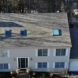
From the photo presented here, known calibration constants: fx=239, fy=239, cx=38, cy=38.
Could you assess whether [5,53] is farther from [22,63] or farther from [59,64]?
[59,64]

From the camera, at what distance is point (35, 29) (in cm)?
3469

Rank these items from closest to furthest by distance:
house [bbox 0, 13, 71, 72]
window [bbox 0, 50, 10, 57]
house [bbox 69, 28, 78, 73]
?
house [bbox 0, 13, 71, 72] → window [bbox 0, 50, 10, 57] → house [bbox 69, 28, 78, 73]

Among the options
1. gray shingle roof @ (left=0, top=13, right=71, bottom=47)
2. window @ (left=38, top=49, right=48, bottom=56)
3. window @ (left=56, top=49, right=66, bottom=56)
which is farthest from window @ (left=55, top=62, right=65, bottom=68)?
gray shingle roof @ (left=0, top=13, right=71, bottom=47)

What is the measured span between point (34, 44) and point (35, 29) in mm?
2621

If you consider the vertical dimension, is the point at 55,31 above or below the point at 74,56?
above

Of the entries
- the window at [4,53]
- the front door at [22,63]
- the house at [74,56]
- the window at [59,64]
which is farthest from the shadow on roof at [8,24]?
the house at [74,56]

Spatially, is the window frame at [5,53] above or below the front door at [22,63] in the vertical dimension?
above

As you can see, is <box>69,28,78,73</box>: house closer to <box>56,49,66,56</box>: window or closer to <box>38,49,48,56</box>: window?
<box>56,49,66,56</box>: window

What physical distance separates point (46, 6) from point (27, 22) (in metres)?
21.1

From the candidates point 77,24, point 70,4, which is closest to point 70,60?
point 77,24

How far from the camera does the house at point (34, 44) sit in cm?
3328

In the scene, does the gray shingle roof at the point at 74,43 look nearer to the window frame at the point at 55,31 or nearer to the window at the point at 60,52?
the window at the point at 60,52

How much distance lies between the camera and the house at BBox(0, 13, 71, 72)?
3328 centimetres

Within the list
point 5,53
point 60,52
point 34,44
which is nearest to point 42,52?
point 34,44
